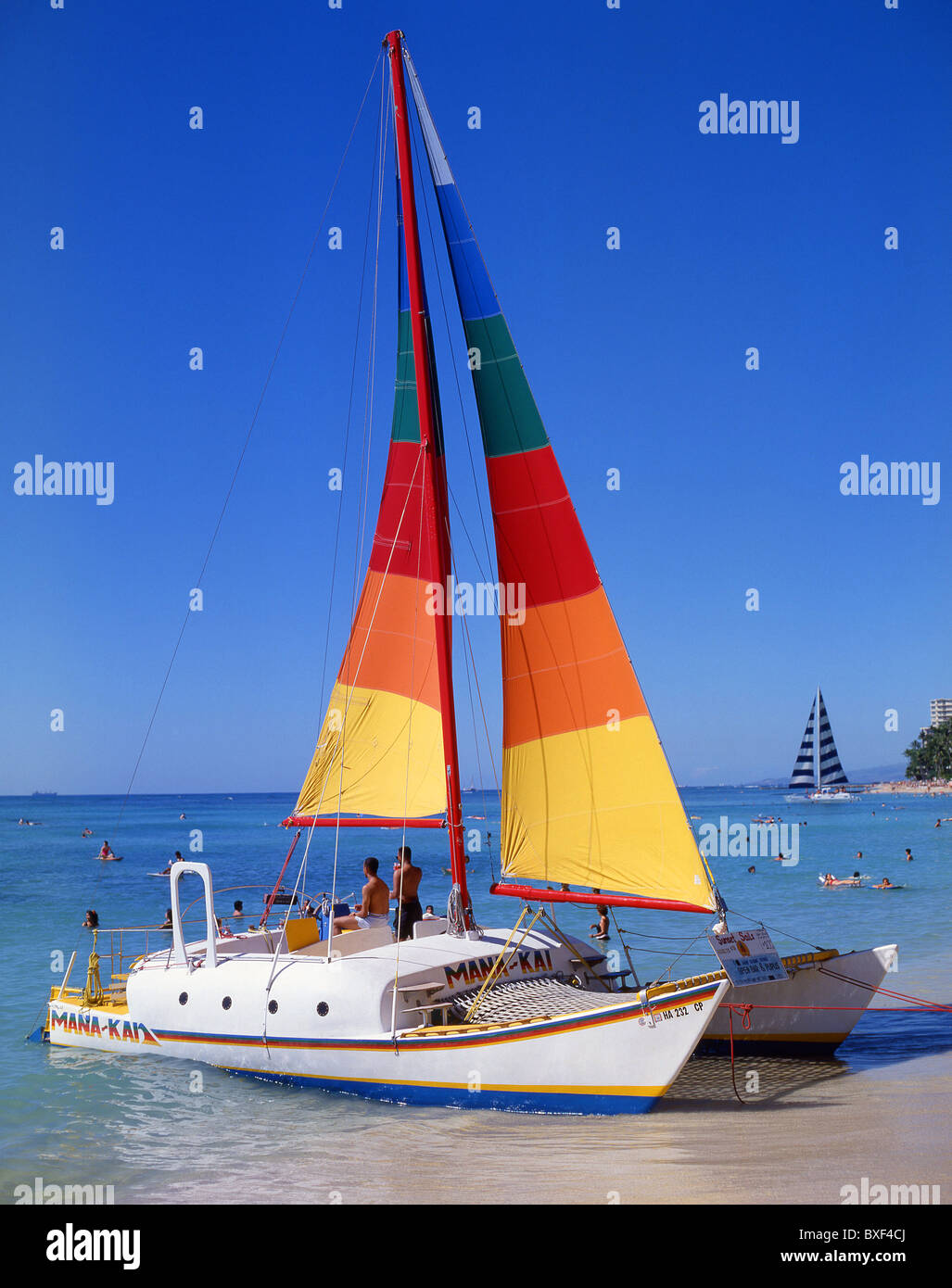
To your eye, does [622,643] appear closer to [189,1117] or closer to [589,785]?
[589,785]

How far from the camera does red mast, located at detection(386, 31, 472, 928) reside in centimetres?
1458

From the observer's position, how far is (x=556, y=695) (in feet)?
44.5

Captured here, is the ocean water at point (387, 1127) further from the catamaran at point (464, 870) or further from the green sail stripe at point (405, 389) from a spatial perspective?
the green sail stripe at point (405, 389)

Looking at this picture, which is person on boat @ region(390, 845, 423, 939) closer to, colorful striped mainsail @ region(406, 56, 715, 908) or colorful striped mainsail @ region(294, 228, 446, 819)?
colorful striped mainsail @ region(294, 228, 446, 819)

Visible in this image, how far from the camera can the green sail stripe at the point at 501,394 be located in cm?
1429

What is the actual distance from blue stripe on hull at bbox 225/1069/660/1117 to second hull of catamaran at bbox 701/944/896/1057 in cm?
290

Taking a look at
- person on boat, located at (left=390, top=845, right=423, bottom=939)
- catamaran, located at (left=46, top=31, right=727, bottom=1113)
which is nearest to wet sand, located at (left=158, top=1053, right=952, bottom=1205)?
catamaran, located at (left=46, top=31, right=727, bottom=1113)

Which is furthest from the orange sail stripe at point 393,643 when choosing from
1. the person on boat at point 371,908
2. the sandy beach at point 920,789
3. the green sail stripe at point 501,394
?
the sandy beach at point 920,789

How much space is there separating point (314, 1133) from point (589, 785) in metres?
5.08

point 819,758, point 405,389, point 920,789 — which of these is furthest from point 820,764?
point 405,389

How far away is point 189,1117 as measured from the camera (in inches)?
509
